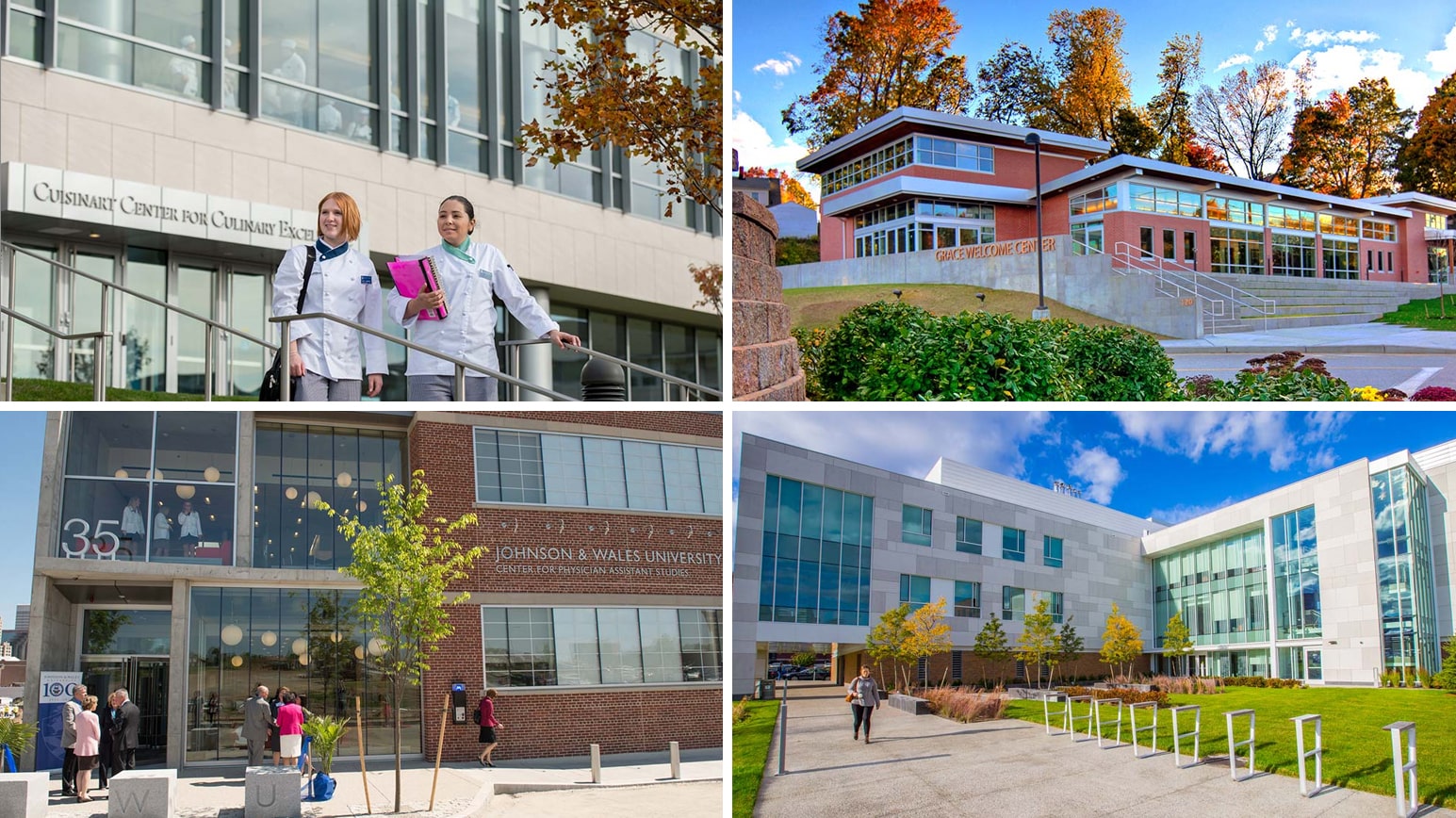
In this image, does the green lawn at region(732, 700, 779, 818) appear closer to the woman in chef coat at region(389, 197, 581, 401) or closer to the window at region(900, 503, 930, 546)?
the window at region(900, 503, 930, 546)

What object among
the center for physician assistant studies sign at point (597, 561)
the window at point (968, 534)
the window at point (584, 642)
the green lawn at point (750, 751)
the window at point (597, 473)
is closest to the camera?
the green lawn at point (750, 751)

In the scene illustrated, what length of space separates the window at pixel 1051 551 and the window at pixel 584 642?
21.2 ft

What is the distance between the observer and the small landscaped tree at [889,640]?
429 inches

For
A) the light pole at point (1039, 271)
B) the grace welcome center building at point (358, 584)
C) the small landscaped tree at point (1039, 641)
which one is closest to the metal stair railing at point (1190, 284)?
the light pole at point (1039, 271)

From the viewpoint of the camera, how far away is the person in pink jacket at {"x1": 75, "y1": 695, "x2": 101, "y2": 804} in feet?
43.8

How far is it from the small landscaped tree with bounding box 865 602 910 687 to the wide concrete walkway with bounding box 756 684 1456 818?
39cm

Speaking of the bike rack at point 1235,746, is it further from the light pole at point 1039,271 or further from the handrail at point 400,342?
the handrail at point 400,342

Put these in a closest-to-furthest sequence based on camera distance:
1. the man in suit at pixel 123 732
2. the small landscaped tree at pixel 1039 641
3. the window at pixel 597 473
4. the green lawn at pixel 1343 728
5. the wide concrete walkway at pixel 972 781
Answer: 1. the wide concrete walkway at pixel 972 781
2. the green lawn at pixel 1343 728
3. the small landscaped tree at pixel 1039 641
4. the man in suit at pixel 123 732
5. the window at pixel 597 473

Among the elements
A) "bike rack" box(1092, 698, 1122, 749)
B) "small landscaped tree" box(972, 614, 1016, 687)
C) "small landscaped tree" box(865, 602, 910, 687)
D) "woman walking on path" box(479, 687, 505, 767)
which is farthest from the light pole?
"woman walking on path" box(479, 687, 505, 767)

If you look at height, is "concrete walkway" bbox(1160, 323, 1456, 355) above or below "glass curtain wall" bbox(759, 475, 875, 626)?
above

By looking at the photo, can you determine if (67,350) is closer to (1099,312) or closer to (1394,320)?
(1099,312)

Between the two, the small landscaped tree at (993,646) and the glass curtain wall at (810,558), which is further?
the small landscaped tree at (993,646)

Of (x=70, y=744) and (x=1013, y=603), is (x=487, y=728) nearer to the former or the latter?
(x=70, y=744)

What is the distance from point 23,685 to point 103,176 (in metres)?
6.82
